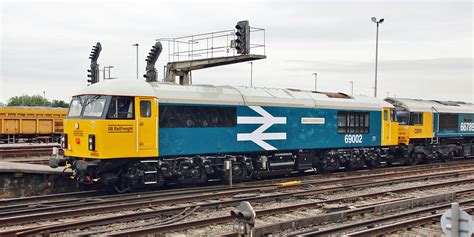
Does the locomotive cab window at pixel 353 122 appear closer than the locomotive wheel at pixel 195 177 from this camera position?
No

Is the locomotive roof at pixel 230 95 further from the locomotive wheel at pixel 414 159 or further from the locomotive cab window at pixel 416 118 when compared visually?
the locomotive wheel at pixel 414 159

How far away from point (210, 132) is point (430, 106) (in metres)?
16.4

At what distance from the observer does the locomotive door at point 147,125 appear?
50.7 feet

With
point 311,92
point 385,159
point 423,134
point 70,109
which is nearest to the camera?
point 70,109

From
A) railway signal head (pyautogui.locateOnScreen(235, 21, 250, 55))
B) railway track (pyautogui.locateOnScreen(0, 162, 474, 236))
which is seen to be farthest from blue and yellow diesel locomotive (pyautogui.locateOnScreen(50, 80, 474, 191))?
railway signal head (pyautogui.locateOnScreen(235, 21, 250, 55))

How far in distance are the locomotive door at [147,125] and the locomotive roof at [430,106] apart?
16346mm

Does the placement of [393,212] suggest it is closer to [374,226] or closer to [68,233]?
[374,226]

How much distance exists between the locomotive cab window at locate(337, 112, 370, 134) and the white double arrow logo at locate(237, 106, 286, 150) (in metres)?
3.76

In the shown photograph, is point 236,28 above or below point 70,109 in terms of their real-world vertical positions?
above

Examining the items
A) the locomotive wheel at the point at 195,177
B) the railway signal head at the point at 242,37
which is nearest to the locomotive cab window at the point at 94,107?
the locomotive wheel at the point at 195,177

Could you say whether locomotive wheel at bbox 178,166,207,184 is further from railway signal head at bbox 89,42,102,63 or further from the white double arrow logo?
railway signal head at bbox 89,42,102,63

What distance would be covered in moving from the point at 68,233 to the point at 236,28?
34.2 feet

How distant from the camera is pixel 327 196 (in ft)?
51.1

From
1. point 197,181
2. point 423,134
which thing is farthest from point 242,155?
point 423,134
